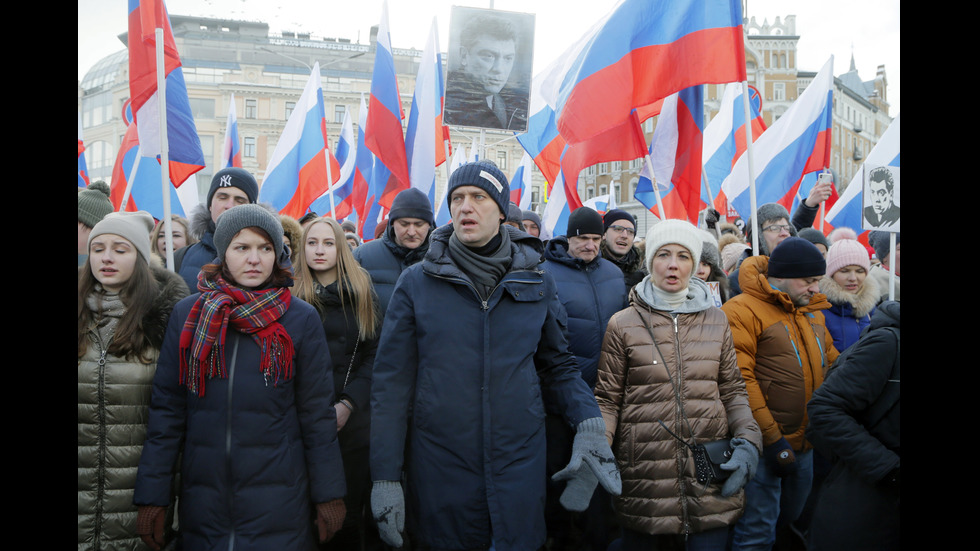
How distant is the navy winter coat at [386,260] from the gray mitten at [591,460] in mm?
1817

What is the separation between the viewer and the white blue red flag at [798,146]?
21.7 feet

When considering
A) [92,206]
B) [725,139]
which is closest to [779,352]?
[92,206]

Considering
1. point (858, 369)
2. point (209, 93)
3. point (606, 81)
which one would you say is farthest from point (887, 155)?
point (209, 93)

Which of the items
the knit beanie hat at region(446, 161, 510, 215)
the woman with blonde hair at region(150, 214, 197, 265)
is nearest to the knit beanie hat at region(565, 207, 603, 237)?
the knit beanie hat at region(446, 161, 510, 215)

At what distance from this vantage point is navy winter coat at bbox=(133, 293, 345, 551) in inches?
93.4

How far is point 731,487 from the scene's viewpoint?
278 centimetres

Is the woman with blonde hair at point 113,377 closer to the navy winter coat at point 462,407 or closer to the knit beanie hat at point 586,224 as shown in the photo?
the navy winter coat at point 462,407

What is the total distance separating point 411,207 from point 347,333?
1.02 m

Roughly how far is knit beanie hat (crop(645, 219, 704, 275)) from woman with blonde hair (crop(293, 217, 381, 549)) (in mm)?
1608

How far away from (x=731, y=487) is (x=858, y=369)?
0.81 metres

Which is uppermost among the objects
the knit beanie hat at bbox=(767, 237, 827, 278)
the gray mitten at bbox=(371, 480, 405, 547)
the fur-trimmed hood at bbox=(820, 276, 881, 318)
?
the knit beanie hat at bbox=(767, 237, 827, 278)

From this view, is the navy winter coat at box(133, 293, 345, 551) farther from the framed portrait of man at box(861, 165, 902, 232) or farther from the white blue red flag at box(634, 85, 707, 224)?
the white blue red flag at box(634, 85, 707, 224)

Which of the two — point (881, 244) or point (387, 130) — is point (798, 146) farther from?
point (387, 130)
